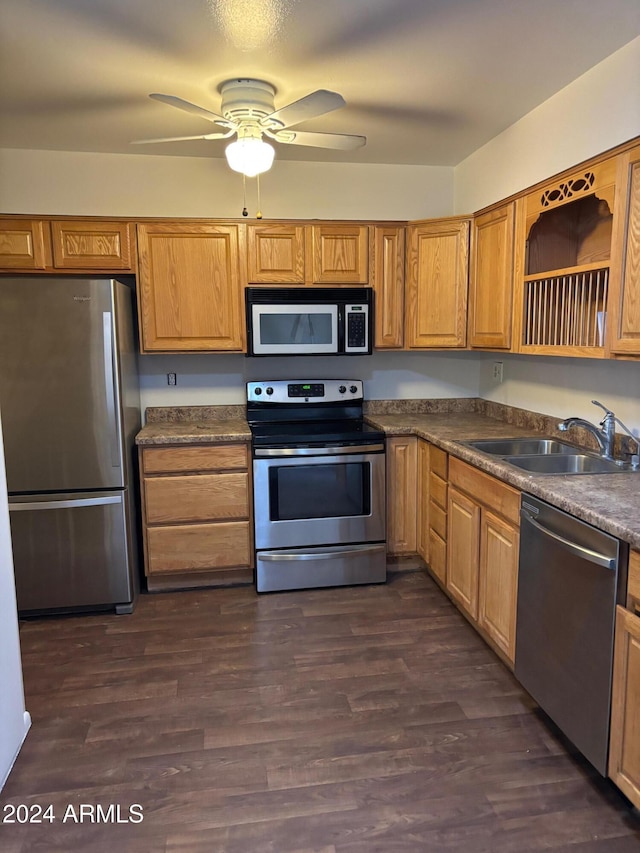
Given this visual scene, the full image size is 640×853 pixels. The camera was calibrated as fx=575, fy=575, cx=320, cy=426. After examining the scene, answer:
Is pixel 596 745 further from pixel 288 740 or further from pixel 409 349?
pixel 409 349

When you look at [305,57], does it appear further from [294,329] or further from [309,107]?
[294,329]

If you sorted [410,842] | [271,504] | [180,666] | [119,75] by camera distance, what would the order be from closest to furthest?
[410,842] → [119,75] → [180,666] → [271,504]

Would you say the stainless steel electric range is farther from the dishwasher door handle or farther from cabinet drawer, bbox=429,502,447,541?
the dishwasher door handle

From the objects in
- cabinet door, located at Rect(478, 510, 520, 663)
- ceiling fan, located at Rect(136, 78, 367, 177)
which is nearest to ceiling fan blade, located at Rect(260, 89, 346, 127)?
ceiling fan, located at Rect(136, 78, 367, 177)

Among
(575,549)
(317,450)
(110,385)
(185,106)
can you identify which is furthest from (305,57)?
(575,549)

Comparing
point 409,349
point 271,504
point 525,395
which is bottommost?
point 271,504

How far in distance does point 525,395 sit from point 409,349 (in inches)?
29.0

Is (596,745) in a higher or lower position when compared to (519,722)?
higher

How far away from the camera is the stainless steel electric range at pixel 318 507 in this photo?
3.19 meters

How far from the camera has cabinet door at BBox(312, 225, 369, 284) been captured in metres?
3.39

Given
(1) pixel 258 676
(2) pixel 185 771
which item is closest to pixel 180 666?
(1) pixel 258 676

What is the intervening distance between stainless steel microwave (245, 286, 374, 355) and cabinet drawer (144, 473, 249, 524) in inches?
30.9

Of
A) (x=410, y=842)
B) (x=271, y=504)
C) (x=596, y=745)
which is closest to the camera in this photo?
(x=410, y=842)

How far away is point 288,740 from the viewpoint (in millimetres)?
2049
